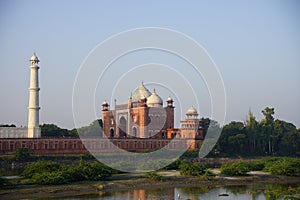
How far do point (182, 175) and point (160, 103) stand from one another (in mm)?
25552

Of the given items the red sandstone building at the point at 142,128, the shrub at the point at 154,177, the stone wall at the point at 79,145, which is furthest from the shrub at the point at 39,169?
the red sandstone building at the point at 142,128

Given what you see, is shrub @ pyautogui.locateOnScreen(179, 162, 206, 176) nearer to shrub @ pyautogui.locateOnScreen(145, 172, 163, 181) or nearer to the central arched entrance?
shrub @ pyautogui.locateOnScreen(145, 172, 163, 181)

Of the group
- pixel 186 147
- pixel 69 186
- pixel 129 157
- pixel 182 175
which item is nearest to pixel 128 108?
Answer: pixel 186 147

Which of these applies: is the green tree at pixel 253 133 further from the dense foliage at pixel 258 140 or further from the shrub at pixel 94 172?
the shrub at pixel 94 172

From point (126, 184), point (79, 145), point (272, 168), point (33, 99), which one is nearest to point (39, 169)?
point (126, 184)

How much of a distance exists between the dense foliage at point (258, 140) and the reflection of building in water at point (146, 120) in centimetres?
326

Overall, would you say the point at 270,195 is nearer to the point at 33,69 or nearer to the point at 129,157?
the point at 129,157

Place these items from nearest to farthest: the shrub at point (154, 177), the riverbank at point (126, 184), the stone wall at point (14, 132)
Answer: the riverbank at point (126, 184) < the shrub at point (154, 177) < the stone wall at point (14, 132)

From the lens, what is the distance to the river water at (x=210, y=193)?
2644cm

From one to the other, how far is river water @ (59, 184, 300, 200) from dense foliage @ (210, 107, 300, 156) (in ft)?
80.9

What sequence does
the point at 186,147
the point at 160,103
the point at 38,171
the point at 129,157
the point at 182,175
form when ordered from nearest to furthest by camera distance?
1. the point at 38,171
2. the point at 182,175
3. the point at 129,157
4. the point at 186,147
5. the point at 160,103

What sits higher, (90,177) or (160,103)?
(160,103)

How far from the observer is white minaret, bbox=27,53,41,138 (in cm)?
4800

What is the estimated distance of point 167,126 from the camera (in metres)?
59.3
